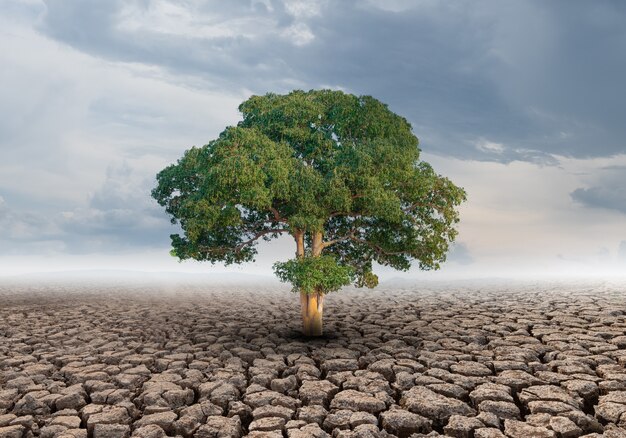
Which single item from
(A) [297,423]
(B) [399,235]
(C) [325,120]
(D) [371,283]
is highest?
(C) [325,120]

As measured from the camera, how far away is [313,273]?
37.2 feet

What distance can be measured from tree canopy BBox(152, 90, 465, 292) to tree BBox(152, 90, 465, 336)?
1.0 inches

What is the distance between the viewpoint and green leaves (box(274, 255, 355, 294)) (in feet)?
37.2

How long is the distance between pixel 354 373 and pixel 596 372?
4.02 m

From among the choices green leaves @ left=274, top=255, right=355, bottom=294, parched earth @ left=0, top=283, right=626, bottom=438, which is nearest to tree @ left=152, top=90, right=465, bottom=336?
green leaves @ left=274, top=255, right=355, bottom=294

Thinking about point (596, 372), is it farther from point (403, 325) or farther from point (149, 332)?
point (149, 332)

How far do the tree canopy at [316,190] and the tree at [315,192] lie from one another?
0.03 m

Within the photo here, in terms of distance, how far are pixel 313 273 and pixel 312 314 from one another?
2242 millimetres

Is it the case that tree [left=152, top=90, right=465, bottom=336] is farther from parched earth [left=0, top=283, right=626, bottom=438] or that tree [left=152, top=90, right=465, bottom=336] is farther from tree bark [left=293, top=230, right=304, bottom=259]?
parched earth [left=0, top=283, right=626, bottom=438]

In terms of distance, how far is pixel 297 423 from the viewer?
287 inches

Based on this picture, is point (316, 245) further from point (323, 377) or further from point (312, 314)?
point (323, 377)

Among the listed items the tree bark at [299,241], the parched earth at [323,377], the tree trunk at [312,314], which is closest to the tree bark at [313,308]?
the tree trunk at [312,314]

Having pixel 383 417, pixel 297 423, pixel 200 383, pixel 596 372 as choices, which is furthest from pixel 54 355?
pixel 596 372

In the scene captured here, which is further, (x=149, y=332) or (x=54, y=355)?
(x=149, y=332)
